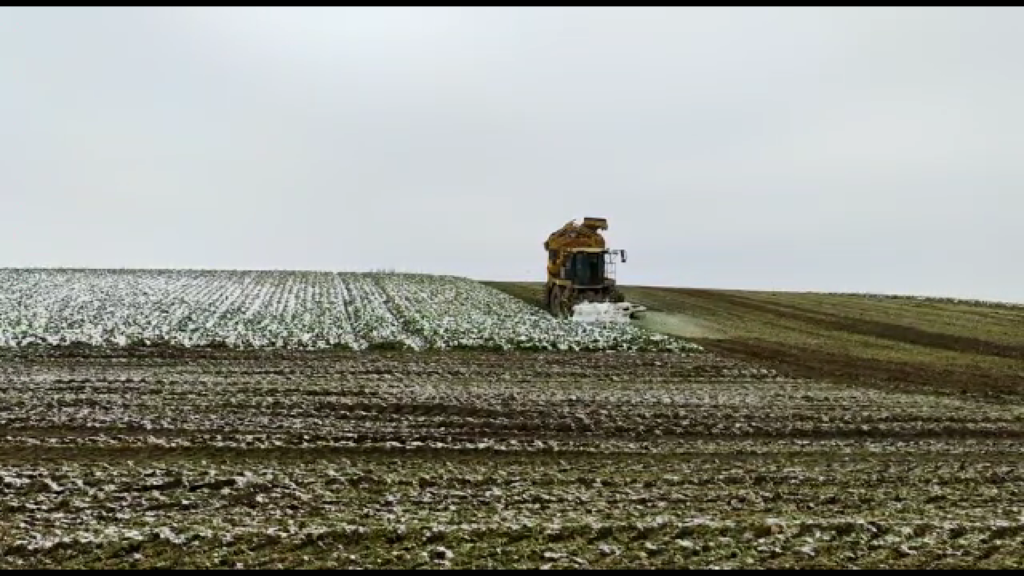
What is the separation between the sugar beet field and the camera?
8469 millimetres

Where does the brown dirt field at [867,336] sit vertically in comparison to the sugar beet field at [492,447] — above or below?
above

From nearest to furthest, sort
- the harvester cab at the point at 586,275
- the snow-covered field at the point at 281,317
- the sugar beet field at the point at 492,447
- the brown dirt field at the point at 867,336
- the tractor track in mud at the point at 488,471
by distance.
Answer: the tractor track in mud at the point at 488,471, the sugar beet field at the point at 492,447, the brown dirt field at the point at 867,336, the snow-covered field at the point at 281,317, the harvester cab at the point at 586,275

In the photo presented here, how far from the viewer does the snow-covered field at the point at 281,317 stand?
Answer: 1030 inches

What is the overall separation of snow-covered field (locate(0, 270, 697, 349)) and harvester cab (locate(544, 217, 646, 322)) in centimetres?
112

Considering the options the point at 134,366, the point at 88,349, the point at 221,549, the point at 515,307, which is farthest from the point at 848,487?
the point at 515,307

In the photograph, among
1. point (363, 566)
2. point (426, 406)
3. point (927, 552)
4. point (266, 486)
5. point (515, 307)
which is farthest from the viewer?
point (515, 307)

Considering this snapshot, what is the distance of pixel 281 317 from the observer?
32.1 m

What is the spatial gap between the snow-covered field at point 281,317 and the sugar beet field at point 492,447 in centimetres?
26

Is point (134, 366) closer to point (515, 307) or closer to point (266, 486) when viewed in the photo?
point (266, 486)

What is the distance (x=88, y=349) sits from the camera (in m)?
23.4

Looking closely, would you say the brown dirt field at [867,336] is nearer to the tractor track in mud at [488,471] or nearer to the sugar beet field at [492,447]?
the sugar beet field at [492,447]


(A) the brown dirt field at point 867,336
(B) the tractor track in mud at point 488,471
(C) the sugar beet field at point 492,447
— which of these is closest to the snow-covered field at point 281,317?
(C) the sugar beet field at point 492,447

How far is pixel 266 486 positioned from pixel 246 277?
157 ft

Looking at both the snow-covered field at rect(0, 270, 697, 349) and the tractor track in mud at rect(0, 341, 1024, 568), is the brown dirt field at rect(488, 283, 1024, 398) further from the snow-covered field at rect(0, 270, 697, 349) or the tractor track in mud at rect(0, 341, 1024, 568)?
the snow-covered field at rect(0, 270, 697, 349)
